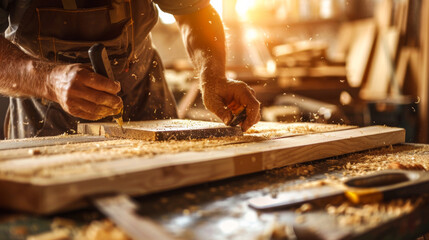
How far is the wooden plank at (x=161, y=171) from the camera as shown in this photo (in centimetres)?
87

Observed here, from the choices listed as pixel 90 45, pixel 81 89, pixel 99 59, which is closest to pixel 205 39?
pixel 90 45

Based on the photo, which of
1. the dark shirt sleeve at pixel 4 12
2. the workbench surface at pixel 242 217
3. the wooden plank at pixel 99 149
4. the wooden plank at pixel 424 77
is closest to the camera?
→ the workbench surface at pixel 242 217

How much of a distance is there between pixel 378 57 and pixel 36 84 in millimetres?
5989

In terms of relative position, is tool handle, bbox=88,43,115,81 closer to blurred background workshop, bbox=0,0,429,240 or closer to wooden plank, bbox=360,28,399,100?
blurred background workshop, bbox=0,0,429,240

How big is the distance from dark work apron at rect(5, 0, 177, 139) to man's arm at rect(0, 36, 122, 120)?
0.31 meters

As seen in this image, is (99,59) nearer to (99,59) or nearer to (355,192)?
(99,59)

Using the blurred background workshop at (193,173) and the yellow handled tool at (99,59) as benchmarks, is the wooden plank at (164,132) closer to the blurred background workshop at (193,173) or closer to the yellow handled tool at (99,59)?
the blurred background workshop at (193,173)

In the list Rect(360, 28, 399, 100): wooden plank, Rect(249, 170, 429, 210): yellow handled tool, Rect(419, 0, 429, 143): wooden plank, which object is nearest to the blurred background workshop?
Rect(249, 170, 429, 210): yellow handled tool

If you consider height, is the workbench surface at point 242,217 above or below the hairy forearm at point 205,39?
below

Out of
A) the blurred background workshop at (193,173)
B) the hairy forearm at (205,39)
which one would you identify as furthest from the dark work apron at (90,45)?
the hairy forearm at (205,39)

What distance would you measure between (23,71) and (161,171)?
1.04 m

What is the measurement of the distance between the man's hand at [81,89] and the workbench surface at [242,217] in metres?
0.67

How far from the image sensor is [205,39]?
2420 millimetres

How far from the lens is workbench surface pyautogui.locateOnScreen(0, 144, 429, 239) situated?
2.67 feet
